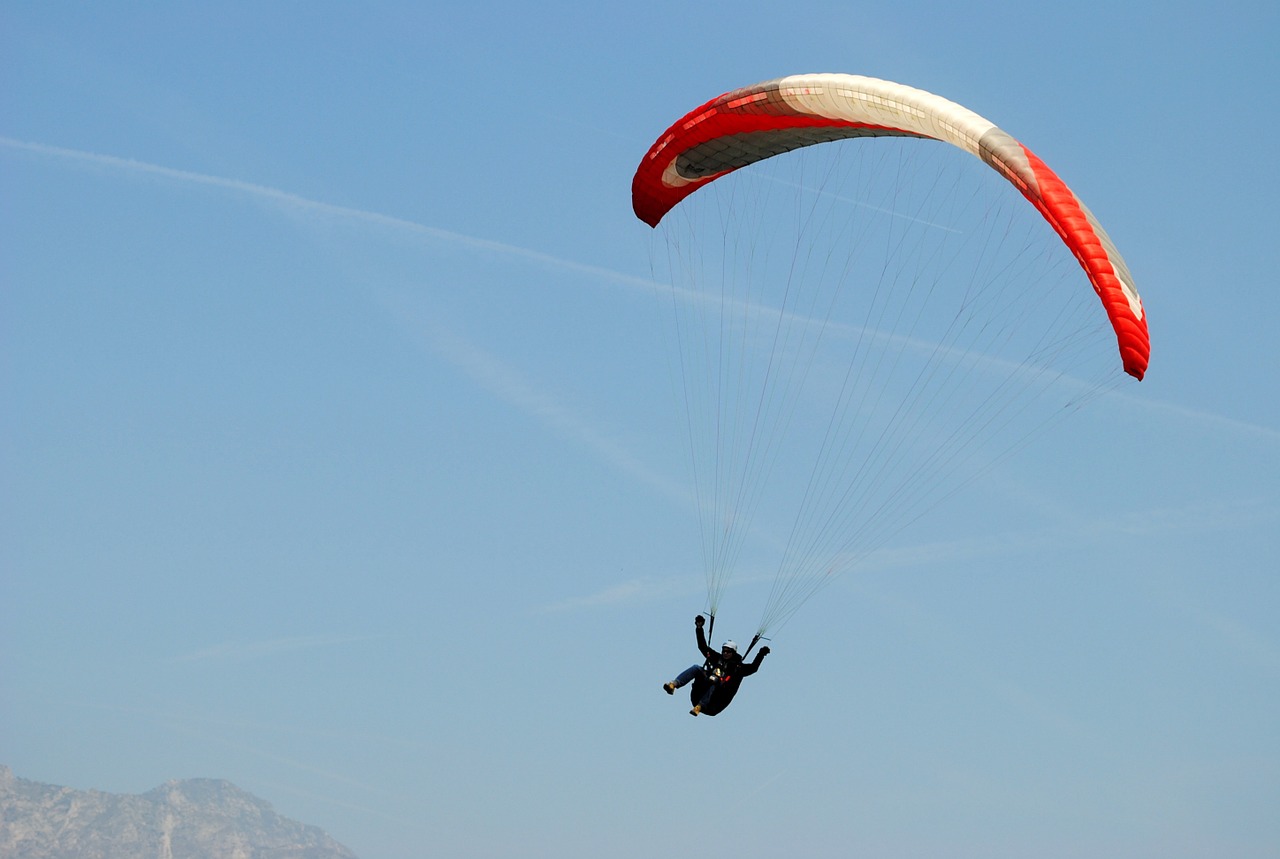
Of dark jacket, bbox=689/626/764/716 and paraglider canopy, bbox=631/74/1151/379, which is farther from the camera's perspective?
dark jacket, bbox=689/626/764/716

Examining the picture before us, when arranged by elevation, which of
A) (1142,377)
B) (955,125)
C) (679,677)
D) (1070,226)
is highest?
(955,125)

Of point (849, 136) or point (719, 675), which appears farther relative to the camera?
point (849, 136)

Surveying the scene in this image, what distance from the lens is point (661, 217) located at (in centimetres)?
3316

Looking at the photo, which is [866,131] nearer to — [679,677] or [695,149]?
[695,149]

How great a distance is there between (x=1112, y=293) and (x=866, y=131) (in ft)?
20.1

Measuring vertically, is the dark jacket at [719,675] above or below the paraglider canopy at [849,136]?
below

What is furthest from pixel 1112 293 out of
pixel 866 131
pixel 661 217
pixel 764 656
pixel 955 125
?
pixel 661 217

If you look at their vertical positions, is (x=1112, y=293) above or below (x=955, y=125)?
below

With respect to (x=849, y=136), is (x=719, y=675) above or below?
below

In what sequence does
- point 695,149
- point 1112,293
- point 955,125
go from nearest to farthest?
point 1112,293, point 955,125, point 695,149

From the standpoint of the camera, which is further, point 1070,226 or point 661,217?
point 661,217

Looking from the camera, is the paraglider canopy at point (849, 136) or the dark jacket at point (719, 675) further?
the dark jacket at point (719, 675)

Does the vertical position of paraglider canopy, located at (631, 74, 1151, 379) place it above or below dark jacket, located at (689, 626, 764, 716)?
above

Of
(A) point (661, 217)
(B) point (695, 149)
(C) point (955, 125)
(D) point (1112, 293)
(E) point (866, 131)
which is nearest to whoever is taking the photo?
(D) point (1112, 293)
